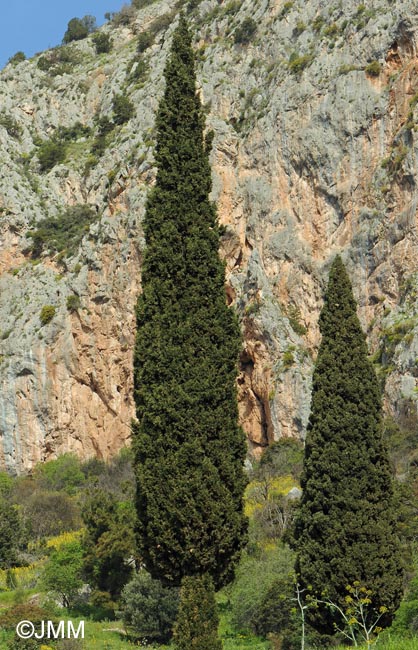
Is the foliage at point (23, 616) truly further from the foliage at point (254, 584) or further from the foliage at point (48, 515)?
the foliage at point (48, 515)

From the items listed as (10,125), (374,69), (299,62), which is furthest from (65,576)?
Answer: (10,125)

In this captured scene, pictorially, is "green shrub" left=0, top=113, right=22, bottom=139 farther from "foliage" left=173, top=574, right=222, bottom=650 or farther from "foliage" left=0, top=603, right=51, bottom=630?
"foliage" left=173, top=574, right=222, bottom=650

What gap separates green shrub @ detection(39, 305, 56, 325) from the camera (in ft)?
197

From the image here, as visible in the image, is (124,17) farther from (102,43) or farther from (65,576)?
(65,576)

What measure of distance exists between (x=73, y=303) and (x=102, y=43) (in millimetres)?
37716

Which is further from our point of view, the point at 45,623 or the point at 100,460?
the point at 100,460

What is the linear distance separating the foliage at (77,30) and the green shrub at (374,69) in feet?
162

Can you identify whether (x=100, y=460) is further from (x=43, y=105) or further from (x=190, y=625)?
(x=190, y=625)

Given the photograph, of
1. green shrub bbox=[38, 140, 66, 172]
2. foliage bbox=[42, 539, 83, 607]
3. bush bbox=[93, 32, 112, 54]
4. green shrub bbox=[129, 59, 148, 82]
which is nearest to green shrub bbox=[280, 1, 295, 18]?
green shrub bbox=[129, 59, 148, 82]

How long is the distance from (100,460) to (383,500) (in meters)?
39.1

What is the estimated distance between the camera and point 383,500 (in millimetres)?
18953

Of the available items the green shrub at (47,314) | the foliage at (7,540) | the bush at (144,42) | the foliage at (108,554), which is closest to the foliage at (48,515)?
the foliage at (7,540)

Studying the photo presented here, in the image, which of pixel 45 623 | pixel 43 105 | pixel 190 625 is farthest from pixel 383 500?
pixel 43 105

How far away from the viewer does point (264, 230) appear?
2117 inches
